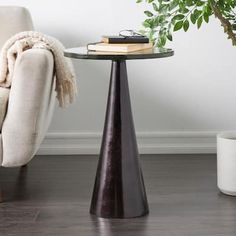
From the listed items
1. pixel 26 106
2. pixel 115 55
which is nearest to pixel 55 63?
pixel 26 106

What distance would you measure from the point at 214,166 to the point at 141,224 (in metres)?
0.91

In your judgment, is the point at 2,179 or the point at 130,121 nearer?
the point at 130,121

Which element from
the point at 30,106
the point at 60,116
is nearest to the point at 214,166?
the point at 60,116

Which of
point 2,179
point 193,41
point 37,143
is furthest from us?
point 193,41

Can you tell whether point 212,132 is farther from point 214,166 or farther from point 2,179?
point 2,179

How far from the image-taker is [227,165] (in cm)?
249

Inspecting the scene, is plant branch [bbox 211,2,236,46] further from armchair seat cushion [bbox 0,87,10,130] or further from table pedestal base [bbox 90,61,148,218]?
armchair seat cushion [bbox 0,87,10,130]

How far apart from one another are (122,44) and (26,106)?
1.35 ft

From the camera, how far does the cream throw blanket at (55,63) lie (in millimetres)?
2449

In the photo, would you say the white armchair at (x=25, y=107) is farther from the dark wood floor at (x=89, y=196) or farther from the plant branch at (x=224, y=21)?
the plant branch at (x=224, y=21)

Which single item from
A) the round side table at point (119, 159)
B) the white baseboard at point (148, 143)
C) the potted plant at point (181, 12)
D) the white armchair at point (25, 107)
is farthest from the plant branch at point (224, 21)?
the white baseboard at point (148, 143)

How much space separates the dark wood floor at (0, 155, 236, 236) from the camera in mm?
2148

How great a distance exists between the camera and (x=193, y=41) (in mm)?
3225

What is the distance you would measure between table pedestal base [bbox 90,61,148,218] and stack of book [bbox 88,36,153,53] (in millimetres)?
61
